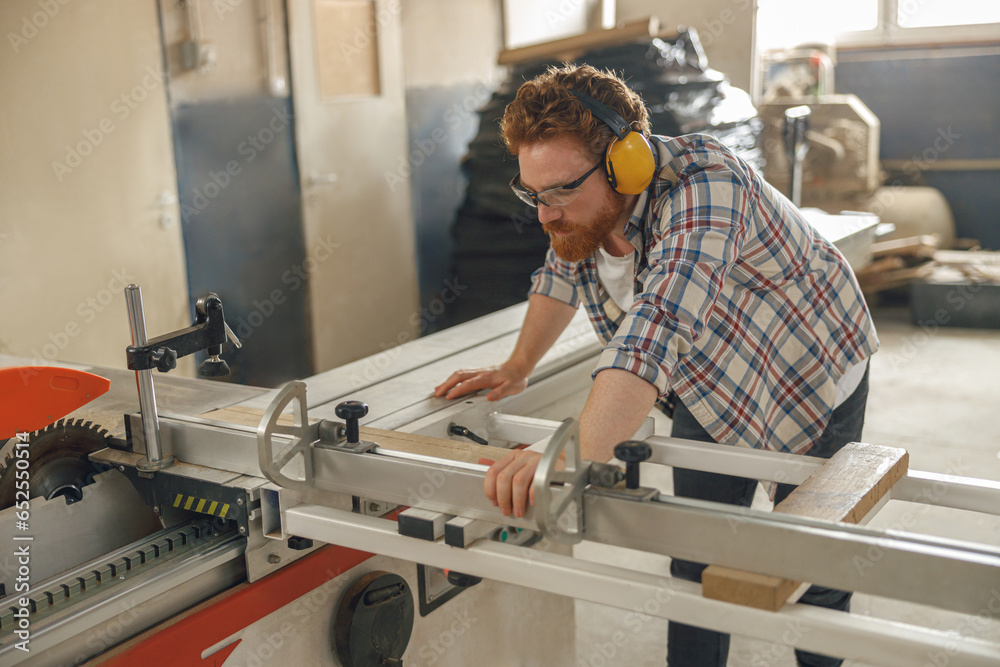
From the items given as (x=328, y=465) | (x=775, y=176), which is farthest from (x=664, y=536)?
(x=775, y=176)

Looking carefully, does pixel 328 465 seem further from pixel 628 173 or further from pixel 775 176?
pixel 775 176

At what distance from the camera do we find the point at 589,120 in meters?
1.39

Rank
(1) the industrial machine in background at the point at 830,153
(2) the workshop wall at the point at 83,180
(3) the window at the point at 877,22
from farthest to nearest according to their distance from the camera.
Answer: (3) the window at the point at 877,22
(1) the industrial machine in background at the point at 830,153
(2) the workshop wall at the point at 83,180

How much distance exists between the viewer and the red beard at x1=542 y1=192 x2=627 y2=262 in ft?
4.76

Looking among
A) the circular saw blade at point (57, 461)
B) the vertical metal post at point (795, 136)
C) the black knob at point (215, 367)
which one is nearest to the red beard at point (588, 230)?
the black knob at point (215, 367)

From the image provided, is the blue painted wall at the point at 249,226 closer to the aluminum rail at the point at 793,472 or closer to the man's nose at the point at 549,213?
the man's nose at the point at 549,213

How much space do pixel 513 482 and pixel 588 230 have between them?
593 millimetres

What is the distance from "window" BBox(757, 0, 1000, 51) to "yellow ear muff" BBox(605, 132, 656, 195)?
582cm

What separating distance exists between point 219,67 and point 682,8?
3448 millimetres

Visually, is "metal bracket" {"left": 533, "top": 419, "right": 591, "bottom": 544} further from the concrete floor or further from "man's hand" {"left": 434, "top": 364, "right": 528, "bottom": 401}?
the concrete floor

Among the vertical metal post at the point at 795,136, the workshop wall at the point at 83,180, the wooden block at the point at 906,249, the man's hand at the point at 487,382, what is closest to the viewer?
the man's hand at the point at 487,382

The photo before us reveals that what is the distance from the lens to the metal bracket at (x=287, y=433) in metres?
1.15

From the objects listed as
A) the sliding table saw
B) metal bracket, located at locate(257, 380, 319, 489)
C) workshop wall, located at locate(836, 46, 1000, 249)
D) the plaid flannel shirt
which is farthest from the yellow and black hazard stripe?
workshop wall, located at locate(836, 46, 1000, 249)

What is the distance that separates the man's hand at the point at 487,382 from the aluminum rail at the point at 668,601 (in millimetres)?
563
